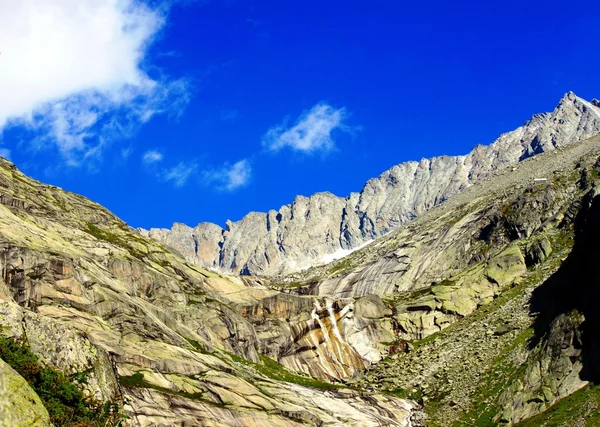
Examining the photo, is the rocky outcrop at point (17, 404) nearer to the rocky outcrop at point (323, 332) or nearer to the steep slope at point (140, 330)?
the steep slope at point (140, 330)

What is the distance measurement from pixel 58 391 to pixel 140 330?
184ft

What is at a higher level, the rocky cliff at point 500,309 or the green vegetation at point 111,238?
the green vegetation at point 111,238

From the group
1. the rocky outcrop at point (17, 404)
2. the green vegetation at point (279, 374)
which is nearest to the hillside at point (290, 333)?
the rocky outcrop at point (17, 404)

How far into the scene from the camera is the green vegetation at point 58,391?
91.2 feet

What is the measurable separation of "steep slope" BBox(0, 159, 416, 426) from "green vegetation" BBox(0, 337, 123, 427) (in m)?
0.88

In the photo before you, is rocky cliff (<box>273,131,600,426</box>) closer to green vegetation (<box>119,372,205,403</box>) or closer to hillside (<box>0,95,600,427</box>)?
hillside (<box>0,95,600,427</box>)

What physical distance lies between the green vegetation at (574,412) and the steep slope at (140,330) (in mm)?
20147

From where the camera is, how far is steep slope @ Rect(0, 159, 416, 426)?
108ft

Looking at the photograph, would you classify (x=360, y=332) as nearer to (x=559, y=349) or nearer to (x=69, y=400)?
(x=559, y=349)

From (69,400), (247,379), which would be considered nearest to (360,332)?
(247,379)

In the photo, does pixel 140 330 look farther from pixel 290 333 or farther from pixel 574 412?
pixel 574 412

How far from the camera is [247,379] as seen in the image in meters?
83.6

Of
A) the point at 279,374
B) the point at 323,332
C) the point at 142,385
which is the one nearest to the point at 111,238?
the point at 323,332

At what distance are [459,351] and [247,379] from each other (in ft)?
151
